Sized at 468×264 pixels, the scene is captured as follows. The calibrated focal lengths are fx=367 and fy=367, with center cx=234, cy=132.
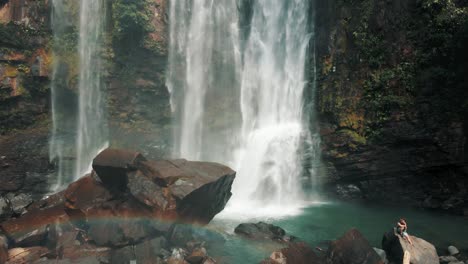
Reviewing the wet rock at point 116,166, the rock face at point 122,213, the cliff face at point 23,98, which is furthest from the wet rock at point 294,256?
the cliff face at point 23,98

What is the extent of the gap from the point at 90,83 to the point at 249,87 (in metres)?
11.0

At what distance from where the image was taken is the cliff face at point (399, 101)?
754 inches

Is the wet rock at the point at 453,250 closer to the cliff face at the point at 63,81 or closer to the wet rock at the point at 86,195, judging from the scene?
the wet rock at the point at 86,195

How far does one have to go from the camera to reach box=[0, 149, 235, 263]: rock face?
13930 millimetres

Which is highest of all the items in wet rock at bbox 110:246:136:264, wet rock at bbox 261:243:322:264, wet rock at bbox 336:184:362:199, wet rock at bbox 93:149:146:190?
wet rock at bbox 93:149:146:190

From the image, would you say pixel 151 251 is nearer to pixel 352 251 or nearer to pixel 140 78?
pixel 352 251

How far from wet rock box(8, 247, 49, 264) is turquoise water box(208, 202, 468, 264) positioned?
644 cm

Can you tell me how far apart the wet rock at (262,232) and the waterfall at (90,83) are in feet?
45.3

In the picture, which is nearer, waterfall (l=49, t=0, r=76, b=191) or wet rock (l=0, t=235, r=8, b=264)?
wet rock (l=0, t=235, r=8, b=264)

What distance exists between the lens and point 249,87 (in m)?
26.0

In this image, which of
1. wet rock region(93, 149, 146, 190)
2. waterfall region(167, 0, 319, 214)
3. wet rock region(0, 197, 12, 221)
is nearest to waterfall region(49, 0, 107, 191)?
waterfall region(167, 0, 319, 214)

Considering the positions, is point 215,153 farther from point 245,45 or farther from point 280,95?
point 245,45

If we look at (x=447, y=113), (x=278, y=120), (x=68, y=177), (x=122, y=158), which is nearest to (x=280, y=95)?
(x=278, y=120)

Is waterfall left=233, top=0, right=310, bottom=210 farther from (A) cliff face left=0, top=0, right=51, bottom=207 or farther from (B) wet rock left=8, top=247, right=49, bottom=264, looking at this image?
(A) cliff face left=0, top=0, right=51, bottom=207
